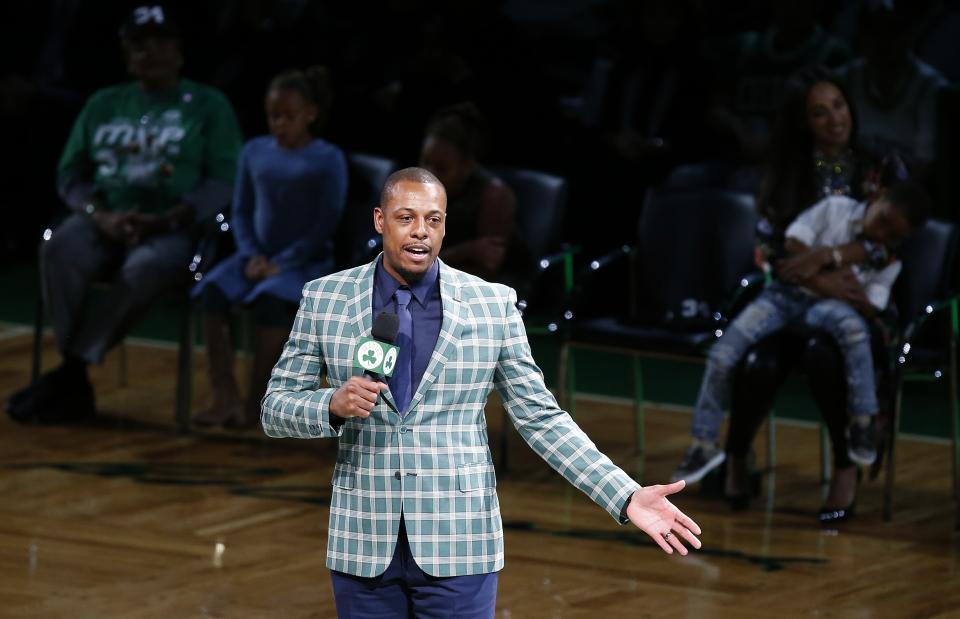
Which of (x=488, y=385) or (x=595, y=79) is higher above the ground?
(x=595, y=79)

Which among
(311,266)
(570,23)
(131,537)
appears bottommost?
(131,537)

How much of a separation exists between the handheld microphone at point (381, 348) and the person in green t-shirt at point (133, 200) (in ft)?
14.0

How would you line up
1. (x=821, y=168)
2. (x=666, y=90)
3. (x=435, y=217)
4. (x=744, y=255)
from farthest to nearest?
(x=666, y=90) < (x=744, y=255) < (x=821, y=168) < (x=435, y=217)

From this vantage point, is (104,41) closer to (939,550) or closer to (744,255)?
(744,255)

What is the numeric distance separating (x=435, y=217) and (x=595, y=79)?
530 centimetres

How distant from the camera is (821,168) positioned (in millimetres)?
6469

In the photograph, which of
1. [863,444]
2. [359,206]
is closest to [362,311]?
[863,444]

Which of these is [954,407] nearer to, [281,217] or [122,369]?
[281,217]

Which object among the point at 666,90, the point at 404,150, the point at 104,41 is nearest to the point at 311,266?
the point at 404,150

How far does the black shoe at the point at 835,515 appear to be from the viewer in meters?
6.22

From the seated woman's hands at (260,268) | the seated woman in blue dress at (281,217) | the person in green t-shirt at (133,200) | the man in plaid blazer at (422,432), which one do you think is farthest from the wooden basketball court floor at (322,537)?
the man in plaid blazer at (422,432)

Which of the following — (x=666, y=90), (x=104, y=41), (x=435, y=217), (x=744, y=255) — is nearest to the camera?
(x=435, y=217)

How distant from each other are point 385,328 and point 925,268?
12.2 ft

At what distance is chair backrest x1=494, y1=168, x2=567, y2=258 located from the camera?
715 cm
